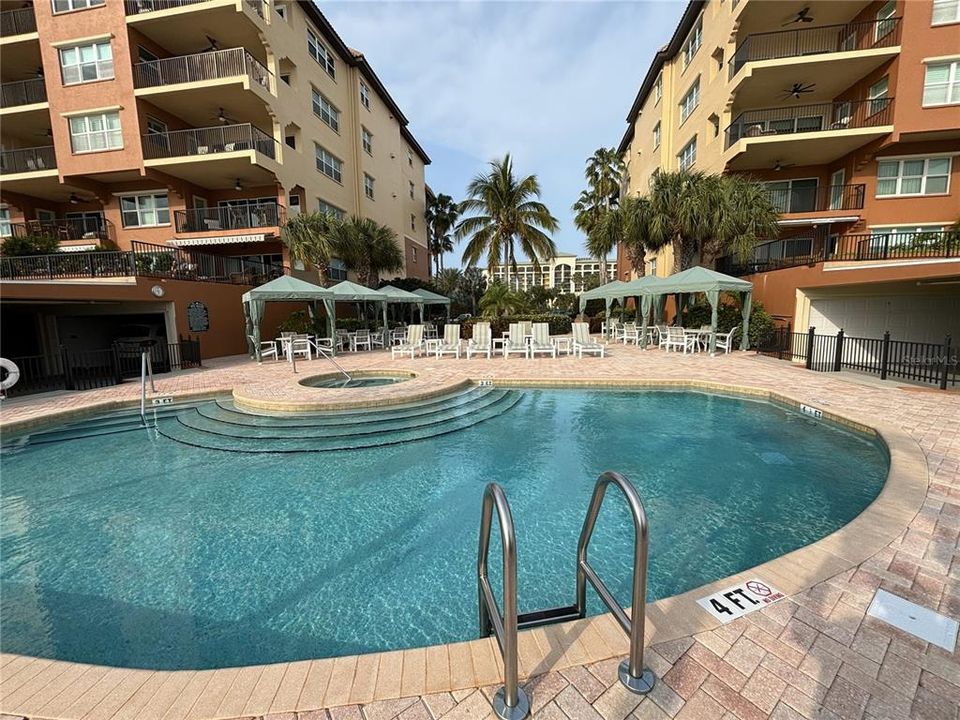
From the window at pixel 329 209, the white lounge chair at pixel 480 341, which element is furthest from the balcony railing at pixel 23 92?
the white lounge chair at pixel 480 341

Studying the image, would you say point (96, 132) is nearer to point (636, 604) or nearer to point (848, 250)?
point (636, 604)

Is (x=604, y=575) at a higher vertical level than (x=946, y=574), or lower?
lower

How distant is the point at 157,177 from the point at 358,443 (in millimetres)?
19782

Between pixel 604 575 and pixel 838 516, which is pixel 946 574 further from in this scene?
pixel 604 575

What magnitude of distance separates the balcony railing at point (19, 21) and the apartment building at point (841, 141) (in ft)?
104

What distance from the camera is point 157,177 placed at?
62.3ft

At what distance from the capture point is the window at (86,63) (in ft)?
59.8

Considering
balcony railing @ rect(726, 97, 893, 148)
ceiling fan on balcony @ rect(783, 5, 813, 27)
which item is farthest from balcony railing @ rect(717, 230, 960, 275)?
ceiling fan on balcony @ rect(783, 5, 813, 27)


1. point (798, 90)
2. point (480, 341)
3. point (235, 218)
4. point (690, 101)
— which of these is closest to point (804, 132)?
point (798, 90)

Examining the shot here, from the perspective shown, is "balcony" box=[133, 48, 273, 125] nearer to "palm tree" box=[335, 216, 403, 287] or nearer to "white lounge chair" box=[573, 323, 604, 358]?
"palm tree" box=[335, 216, 403, 287]

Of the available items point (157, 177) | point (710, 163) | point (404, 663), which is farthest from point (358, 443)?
point (710, 163)

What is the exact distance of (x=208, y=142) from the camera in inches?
752

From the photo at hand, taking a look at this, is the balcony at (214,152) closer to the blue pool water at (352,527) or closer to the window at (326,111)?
the window at (326,111)

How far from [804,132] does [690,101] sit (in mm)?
9077
